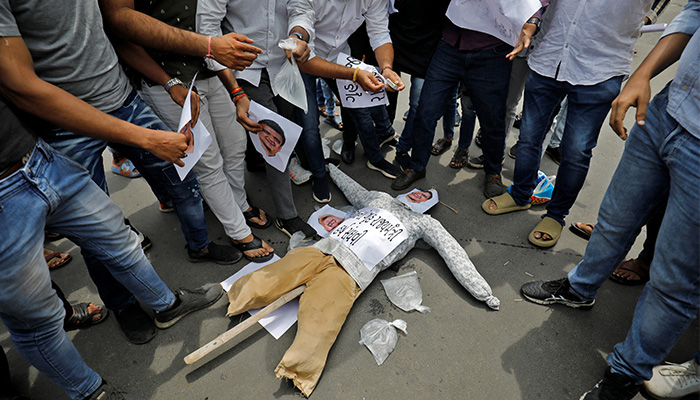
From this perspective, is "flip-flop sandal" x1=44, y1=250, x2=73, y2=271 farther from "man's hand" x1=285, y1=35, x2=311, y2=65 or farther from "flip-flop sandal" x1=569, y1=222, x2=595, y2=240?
"flip-flop sandal" x1=569, y1=222, x2=595, y2=240

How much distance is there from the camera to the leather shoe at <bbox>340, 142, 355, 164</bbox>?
11.7 feet

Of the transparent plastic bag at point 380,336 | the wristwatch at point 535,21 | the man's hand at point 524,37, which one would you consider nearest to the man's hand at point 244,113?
the transparent plastic bag at point 380,336

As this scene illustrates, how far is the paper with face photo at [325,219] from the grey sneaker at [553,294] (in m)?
1.35

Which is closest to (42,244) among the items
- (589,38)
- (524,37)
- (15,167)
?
(15,167)

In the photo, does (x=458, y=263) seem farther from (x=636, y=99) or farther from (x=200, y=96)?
(x=200, y=96)

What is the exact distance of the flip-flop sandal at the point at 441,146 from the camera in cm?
369

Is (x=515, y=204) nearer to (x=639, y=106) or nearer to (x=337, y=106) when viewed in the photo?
(x=639, y=106)

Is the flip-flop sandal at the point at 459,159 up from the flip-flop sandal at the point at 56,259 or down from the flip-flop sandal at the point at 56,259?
up

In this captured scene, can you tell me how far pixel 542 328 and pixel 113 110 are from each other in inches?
99.4

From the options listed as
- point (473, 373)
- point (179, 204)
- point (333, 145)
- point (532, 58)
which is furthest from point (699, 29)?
point (333, 145)

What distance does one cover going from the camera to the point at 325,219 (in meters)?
2.87

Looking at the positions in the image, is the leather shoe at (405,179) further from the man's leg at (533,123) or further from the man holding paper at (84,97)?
the man holding paper at (84,97)

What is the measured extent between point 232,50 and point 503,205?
89.5 inches

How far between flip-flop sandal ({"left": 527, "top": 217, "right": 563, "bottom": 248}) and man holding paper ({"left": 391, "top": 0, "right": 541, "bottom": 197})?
0.51 meters
